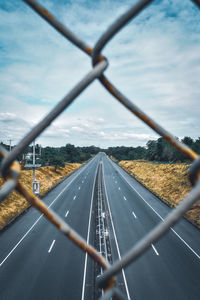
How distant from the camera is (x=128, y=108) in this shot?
939 millimetres

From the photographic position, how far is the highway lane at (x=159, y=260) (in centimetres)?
1080

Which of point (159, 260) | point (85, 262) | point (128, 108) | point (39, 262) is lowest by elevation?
point (159, 260)

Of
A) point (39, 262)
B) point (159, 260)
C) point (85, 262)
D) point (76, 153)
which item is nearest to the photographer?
point (39, 262)

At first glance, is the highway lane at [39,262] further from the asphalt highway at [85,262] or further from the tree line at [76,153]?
the tree line at [76,153]

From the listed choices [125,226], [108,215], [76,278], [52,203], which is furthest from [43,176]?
[76,278]

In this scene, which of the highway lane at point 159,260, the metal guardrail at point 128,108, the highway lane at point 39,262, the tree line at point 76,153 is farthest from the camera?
the tree line at point 76,153

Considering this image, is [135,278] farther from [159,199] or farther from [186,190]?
[186,190]

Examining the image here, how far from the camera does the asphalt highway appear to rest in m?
10.7

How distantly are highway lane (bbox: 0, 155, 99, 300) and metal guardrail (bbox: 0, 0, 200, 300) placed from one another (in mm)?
12230

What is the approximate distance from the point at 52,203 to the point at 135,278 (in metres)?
18.2

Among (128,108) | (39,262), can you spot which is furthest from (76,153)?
(128,108)

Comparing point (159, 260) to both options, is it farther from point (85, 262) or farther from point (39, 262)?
point (39, 262)

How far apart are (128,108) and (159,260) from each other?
15.7m

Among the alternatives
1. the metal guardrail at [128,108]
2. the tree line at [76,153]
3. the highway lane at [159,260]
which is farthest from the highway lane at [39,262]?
the metal guardrail at [128,108]
